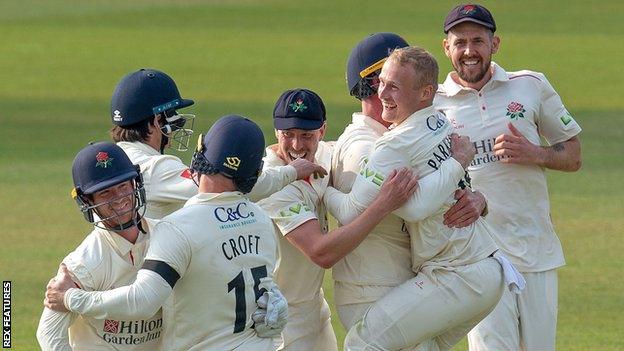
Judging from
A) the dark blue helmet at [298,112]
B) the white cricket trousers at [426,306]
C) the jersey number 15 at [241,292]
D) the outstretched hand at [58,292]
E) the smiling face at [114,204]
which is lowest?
the white cricket trousers at [426,306]

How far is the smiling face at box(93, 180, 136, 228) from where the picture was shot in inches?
249

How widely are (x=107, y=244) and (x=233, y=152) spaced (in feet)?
2.28

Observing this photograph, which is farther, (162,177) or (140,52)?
(140,52)

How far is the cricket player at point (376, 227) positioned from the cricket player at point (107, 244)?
1.10 m

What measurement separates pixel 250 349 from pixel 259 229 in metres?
0.52

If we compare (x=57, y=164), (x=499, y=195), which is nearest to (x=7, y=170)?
(x=57, y=164)

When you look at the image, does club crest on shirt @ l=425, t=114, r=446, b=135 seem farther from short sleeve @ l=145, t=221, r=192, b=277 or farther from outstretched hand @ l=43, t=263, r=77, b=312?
outstretched hand @ l=43, t=263, r=77, b=312

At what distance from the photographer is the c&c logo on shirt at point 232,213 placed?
6.21 m

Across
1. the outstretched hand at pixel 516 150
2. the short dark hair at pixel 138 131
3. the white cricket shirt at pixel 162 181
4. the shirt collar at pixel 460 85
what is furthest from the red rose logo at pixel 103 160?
the shirt collar at pixel 460 85

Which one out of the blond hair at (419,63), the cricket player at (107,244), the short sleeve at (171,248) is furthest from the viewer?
the blond hair at (419,63)

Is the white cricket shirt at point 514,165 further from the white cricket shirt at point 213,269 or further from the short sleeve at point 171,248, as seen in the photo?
the short sleeve at point 171,248

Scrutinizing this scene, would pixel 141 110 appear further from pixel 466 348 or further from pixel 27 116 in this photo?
pixel 27 116

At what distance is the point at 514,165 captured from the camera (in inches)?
330

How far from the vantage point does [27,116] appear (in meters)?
23.5
